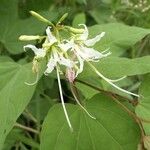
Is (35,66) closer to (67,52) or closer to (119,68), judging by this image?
(67,52)

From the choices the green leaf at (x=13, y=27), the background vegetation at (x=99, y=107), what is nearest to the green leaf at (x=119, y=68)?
the background vegetation at (x=99, y=107)

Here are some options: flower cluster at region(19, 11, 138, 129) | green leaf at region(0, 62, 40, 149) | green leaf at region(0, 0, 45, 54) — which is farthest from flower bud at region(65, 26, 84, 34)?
green leaf at region(0, 0, 45, 54)

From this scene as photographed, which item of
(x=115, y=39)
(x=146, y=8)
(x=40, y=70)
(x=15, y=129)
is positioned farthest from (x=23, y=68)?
(x=146, y=8)

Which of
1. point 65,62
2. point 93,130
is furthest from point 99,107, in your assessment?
point 65,62

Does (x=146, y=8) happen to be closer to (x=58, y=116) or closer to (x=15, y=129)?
(x=15, y=129)

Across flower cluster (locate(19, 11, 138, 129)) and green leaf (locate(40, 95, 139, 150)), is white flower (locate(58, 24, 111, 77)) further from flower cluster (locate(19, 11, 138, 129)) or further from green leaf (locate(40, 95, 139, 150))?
green leaf (locate(40, 95, 139, 150))

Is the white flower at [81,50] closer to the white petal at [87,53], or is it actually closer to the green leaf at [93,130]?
the white petal at [87,53]
